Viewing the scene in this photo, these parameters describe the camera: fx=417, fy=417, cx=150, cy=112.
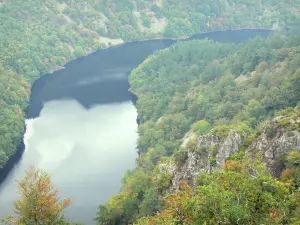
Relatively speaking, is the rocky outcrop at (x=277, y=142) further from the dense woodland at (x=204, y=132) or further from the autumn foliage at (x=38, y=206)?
the autumn foliage at (x=38, y=206)

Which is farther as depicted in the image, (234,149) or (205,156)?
(205,156)

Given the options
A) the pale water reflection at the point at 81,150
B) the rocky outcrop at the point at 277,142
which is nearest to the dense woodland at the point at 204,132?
the rocky outcrop at the point at 277,142

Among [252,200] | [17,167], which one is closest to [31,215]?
[252,200]

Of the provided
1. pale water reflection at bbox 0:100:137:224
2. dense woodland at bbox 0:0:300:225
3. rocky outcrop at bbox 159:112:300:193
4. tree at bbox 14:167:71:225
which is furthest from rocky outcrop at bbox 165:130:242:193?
pale water reflection at bbox 0:100:137:224

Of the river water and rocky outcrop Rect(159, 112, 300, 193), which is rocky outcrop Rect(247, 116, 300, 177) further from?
the river water

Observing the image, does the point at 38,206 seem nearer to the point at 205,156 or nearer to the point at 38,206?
the point at 38,206

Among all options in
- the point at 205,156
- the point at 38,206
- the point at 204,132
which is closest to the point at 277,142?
the point at 205,156

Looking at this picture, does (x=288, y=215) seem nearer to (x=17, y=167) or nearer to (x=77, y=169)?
(x=77, y=169)
